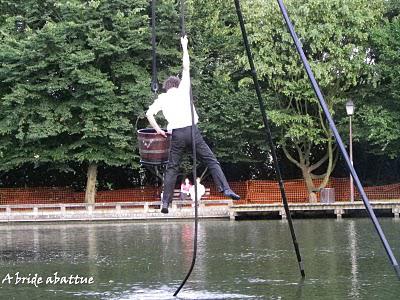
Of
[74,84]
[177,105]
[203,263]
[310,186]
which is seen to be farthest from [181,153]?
[310,186]

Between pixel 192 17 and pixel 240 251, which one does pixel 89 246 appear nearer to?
pixel 240 251

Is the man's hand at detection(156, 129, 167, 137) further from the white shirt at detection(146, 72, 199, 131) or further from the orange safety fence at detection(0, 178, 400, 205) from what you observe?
the orange safety fence at detection(0, 178, 400, 205)

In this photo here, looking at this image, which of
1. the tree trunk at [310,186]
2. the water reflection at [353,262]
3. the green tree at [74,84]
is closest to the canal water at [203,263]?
the water reflection at [353,262]

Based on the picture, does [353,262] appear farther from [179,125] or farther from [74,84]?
[74,84]

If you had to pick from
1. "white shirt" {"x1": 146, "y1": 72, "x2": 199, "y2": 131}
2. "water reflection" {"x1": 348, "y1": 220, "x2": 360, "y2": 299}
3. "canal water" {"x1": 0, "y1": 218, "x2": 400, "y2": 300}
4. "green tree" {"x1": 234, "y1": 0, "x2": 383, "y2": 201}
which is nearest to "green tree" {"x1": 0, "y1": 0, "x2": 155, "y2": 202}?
"green tree" {"x1": 234, "y1": 0, "x2": 383, "y2": 201}

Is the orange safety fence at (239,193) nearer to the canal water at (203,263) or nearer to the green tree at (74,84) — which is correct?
the green tree at (74,84)

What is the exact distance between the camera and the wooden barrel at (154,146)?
10.5m

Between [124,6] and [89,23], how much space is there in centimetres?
231

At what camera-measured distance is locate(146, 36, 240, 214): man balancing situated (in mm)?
9945

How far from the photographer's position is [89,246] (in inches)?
892

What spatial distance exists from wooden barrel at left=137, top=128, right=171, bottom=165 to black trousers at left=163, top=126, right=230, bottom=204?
7.0 inches

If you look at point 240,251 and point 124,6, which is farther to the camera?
point 124,6

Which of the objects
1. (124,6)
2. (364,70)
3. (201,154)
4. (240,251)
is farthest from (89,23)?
(201,154)

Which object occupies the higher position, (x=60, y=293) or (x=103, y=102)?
(x=103, y=102)
